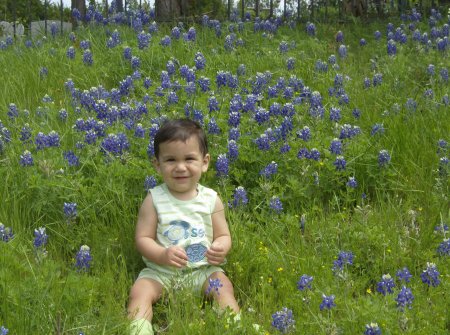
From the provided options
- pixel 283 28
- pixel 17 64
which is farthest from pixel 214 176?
pixel 283 28

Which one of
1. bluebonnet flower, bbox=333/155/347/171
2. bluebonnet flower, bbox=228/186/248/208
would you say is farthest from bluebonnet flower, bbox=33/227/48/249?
bluebonnet flower, bbox=333/155/347/171

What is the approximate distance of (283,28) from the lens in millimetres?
8797

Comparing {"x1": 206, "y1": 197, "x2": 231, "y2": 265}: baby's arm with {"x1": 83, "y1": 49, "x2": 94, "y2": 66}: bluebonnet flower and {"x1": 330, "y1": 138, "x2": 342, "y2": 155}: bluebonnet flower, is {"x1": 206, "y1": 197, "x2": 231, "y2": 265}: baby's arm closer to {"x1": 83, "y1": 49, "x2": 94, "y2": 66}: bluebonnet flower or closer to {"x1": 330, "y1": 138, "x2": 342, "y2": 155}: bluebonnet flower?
{"x1": 330, "y1": 138, "x2": 342, "y2": 155}: bluebonnet flower

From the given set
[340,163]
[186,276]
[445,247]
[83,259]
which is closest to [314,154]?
[340,163]

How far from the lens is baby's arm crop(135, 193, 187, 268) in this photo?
3.84 m

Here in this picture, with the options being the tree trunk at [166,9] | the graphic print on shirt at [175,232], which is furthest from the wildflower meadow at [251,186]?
the tree trunk at [166,9]

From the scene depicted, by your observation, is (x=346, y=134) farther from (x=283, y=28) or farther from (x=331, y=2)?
(x=331, y=2)

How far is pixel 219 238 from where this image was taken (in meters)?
4.09

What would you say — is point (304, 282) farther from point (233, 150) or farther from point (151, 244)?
point (233, 150)

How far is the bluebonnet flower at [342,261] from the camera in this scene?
147 inches

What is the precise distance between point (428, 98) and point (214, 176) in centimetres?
196

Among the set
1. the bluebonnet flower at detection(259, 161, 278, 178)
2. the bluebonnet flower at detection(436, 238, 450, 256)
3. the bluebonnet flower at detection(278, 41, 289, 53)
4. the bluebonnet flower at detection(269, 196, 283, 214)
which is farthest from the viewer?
the bluebonnet flower at detection(278, 41, 289, 53)

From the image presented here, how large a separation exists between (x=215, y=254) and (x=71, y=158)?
1168mm

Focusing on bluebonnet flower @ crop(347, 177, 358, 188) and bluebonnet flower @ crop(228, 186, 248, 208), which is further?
bluebonnet flower @ crop(347, 177, 358, 188)
